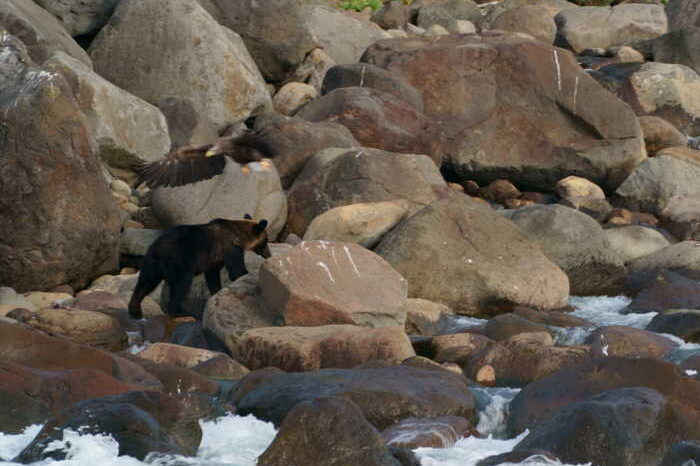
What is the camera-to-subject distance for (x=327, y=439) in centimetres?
673

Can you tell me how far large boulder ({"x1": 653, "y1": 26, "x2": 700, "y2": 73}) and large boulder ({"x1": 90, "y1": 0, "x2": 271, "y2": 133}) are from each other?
407 inches

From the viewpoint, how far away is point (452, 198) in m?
14.3

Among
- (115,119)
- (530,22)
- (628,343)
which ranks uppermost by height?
(628,343)

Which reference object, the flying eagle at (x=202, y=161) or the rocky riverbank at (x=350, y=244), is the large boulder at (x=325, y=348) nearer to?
the rocky riverbank at (x=350, y=244)

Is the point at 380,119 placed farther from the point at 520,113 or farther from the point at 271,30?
the point at 271,30

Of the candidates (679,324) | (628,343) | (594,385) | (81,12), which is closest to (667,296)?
(679,324)

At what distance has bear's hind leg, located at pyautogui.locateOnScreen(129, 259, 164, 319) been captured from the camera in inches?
476

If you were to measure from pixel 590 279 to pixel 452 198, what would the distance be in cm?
179

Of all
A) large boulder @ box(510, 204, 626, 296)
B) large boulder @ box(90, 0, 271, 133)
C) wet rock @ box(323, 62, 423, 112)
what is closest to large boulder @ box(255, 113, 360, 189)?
large boulder @ box(90, 0, 271, 133)

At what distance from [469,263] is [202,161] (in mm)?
3082

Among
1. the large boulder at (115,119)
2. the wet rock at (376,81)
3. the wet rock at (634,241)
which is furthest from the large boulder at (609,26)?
the large boulder at (115,119)

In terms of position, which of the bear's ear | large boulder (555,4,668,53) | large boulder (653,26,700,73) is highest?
the bear's ear

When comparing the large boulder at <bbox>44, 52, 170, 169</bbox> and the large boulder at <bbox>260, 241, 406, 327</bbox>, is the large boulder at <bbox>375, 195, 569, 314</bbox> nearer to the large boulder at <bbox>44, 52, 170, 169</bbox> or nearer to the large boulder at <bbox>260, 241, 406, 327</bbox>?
the large boulder at <bbox>260, 241, 406, 327</bbox>

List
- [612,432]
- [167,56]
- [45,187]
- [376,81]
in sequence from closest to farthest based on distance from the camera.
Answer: [612,432], [45,187], [167,56], [376,81]
